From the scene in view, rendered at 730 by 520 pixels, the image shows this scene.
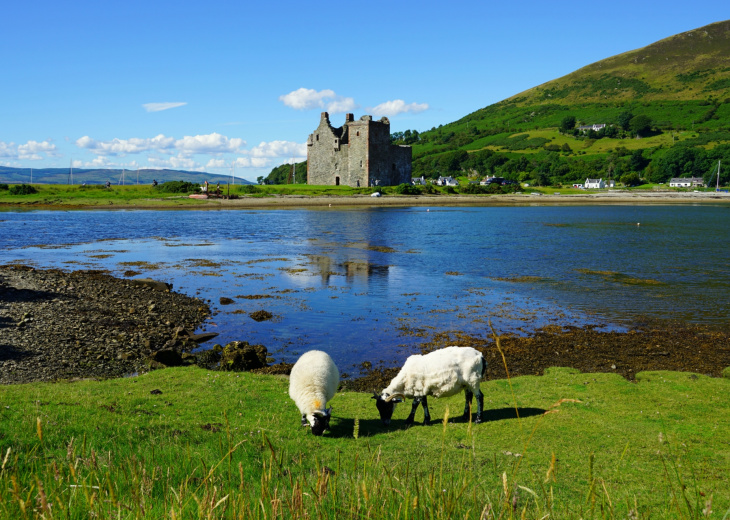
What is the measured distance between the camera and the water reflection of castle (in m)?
30.4

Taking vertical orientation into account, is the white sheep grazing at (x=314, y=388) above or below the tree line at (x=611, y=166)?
below

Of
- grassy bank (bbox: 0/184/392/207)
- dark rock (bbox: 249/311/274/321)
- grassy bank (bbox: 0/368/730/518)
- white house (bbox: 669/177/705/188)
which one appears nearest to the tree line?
white house (bbox: 669/177/705/188)

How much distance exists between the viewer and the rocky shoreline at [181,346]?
14242 millimetres

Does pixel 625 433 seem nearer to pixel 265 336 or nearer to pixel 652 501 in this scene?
pixel 652 501

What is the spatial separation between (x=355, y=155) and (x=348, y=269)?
87.0 meters

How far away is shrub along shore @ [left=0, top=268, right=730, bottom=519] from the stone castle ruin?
333 ft

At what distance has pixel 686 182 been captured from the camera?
16150 cm

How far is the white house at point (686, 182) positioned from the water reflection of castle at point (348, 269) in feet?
509

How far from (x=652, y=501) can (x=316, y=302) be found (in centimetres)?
1794

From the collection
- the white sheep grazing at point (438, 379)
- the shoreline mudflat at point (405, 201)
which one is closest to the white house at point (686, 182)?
the shoreline mudflat at point (405, 201)

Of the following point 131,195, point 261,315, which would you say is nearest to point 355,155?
point 131,195

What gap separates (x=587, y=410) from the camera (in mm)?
10352

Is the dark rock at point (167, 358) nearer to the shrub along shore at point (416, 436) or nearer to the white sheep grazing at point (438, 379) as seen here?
the shrub along shore at point (416, 436)

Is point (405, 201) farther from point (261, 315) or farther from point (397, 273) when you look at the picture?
point (261, 315)
